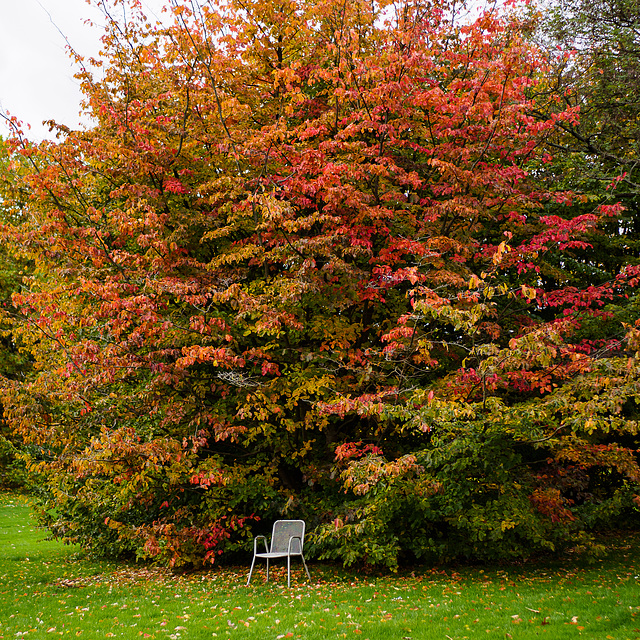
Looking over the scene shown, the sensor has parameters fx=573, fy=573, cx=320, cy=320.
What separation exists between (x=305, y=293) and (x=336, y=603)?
158 inches

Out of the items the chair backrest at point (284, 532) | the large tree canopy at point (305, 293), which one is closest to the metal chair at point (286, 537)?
the chair backrest at point (284, 532)

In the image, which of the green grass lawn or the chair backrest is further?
the chair backrest

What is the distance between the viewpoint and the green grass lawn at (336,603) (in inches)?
209

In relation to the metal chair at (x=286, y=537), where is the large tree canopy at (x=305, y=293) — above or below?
above

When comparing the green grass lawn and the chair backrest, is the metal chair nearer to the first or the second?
the chair backrest

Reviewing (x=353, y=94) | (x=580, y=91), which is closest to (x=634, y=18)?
(x=580, y=91)

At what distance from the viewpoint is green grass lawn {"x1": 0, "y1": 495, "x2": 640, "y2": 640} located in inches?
209

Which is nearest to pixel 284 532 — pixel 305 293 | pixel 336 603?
pixel 336 603

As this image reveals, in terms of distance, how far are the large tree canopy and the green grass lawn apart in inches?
18.5

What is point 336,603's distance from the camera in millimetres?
6426

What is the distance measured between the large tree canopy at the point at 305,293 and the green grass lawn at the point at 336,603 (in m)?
0.47

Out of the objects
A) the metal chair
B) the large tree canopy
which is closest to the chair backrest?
the metal chair

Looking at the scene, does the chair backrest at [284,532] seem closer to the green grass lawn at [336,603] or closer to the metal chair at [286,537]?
the metal chair at [286,537]

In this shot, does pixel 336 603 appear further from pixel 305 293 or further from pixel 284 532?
pixel 305 293
